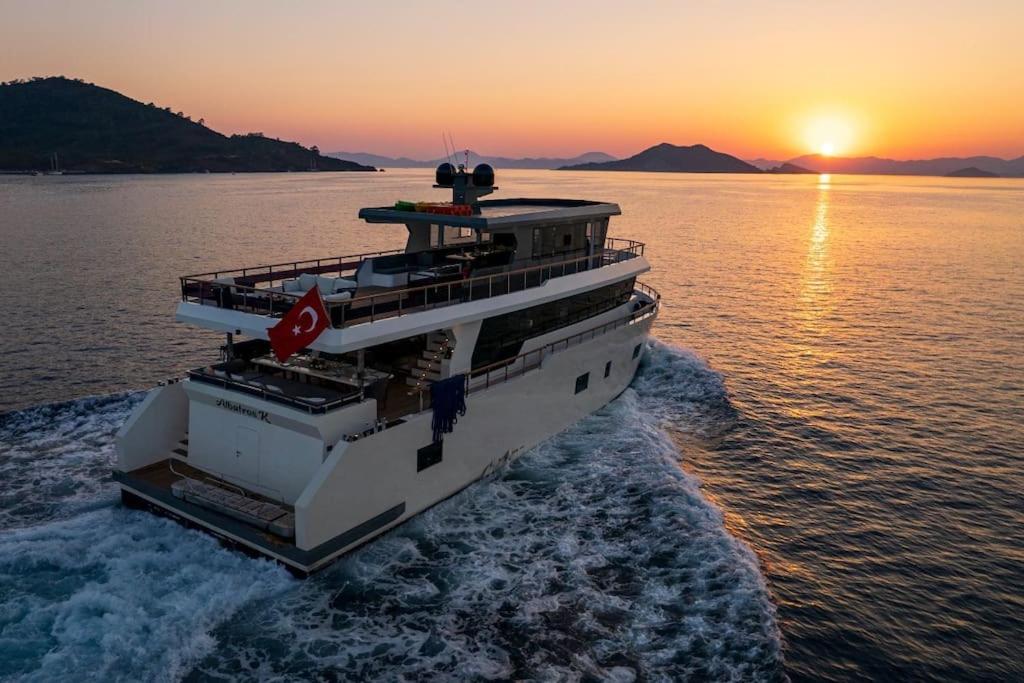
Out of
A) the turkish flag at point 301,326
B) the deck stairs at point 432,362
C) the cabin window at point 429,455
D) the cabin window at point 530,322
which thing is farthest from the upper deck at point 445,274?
the cabin window at point 429,455

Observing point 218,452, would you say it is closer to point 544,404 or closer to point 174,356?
point 544,404

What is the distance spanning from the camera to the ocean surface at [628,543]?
1137 cm

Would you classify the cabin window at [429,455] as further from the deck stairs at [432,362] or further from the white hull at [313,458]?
the deck stairs at [432,362]

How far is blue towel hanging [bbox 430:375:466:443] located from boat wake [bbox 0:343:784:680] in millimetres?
2213

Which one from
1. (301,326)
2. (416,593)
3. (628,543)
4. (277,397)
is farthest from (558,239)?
(416,593)

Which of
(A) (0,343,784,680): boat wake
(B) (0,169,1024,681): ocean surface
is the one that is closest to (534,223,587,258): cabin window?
(B) (0,169,1024,681): ocean surface

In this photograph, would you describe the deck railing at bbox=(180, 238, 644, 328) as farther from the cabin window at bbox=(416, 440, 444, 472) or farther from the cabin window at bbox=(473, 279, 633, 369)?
the cabin window at bbox=(416, 440, 444, 472)

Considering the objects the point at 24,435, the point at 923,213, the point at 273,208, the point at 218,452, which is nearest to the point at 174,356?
the point at 24,435

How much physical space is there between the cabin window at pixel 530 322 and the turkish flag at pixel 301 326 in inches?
206

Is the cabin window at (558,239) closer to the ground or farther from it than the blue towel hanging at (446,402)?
farther from it

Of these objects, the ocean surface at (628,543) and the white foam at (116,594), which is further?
the ocean surface at (628,543)

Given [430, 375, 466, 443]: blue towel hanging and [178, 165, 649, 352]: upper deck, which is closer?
A: [178, 165, 649, 352]: upper deck

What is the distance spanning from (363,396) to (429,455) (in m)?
2.11

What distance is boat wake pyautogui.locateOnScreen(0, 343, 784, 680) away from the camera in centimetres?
1097
